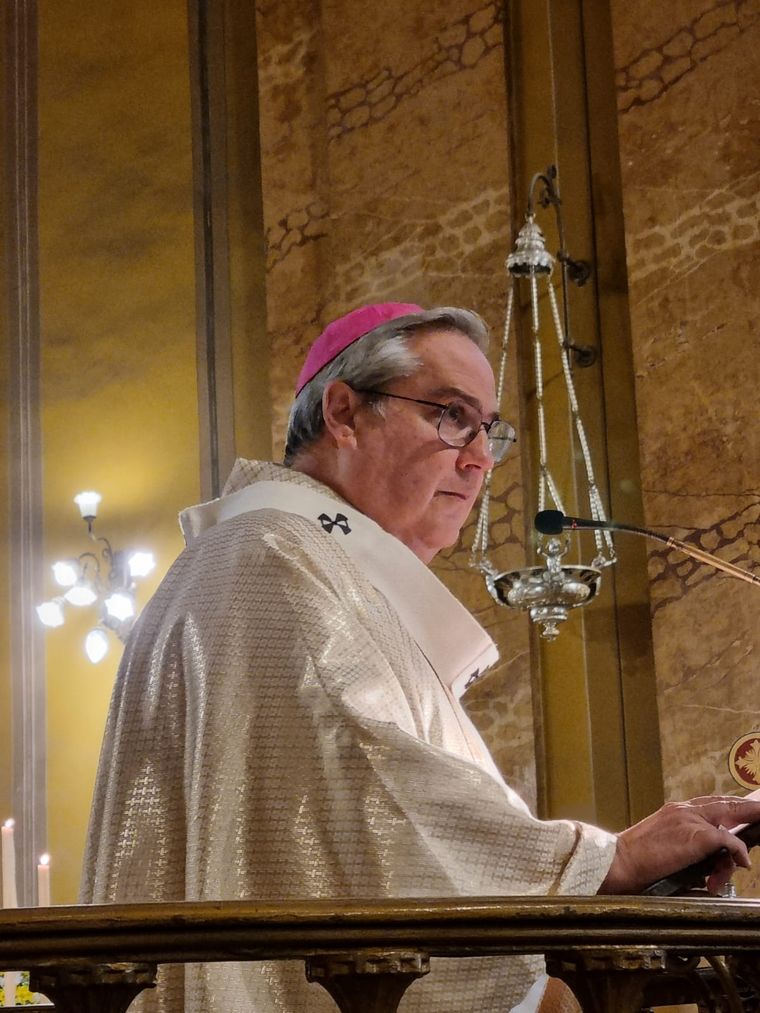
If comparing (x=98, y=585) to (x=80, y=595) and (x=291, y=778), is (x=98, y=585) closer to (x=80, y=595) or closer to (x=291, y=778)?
(x=80, y=595)

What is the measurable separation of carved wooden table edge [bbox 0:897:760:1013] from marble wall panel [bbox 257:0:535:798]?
4.41m

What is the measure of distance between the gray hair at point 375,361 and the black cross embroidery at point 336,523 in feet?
0.99

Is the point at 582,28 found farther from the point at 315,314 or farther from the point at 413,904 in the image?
the point at 413,904

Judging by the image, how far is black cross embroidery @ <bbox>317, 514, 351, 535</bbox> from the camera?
8.21 feet

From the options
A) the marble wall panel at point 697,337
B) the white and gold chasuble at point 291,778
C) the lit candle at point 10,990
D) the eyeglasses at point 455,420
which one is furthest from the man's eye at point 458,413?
the marble wall panel at point 697,337

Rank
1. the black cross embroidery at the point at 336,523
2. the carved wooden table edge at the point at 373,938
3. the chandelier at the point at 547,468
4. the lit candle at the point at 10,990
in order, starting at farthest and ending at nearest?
the chandelier at the point at 547,468
the lit candle at the point at 10,990
the black cross embroidery at the point at 336,523
the carved wooden table edge at the point at 373,938

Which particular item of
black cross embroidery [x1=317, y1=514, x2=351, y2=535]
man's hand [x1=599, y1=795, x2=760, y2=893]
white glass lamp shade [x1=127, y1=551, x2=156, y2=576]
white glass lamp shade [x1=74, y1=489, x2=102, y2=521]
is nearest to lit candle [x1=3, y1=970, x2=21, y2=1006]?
black cross embroidery [x1=317, y1=514, x2=351, y2=535]

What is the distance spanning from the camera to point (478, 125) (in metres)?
6.40

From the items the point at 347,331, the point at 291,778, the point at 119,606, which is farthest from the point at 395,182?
the point at 291,778

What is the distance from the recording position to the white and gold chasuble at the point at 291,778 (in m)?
1.87

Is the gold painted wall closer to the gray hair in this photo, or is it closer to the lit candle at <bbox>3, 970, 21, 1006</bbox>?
the lit candle at <bbox>3, 970, 21, 1006</bbox>

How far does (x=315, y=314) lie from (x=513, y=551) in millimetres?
1643

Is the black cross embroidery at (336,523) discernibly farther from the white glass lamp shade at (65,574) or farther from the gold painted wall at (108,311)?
the white glass lamp shade at (65,574)

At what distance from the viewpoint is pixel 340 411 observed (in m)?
2.79
